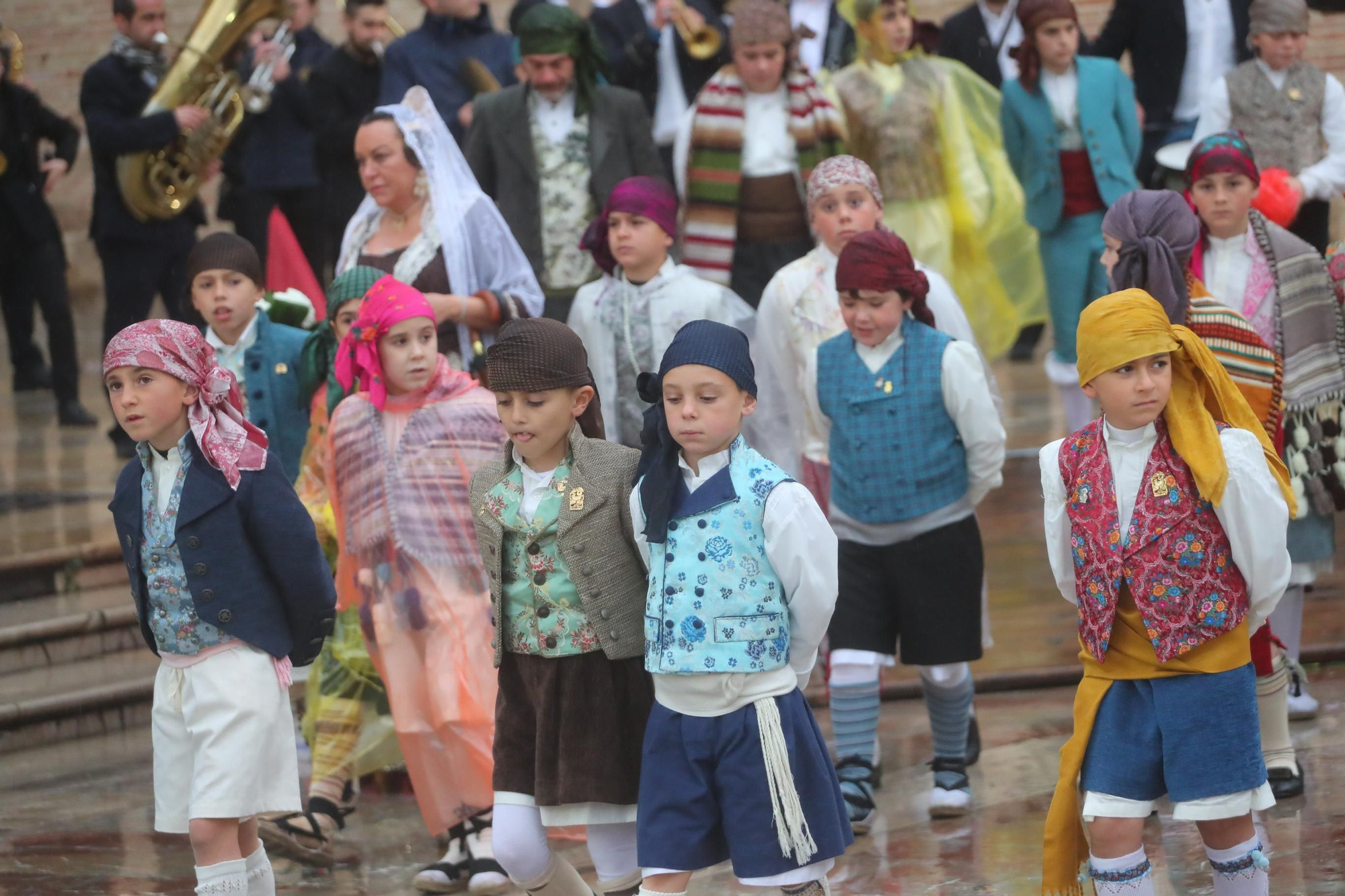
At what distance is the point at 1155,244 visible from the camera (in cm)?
481

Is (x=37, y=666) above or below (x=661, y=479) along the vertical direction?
below

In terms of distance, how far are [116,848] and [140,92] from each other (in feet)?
15.7

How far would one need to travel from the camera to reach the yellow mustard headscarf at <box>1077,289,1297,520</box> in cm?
397

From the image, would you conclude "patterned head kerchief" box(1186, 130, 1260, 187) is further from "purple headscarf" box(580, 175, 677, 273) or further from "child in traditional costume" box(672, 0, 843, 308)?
"child in traditional costume" box(672, 0, 843, 308)

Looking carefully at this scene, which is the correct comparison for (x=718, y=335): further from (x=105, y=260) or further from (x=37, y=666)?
(x=105, y=260)

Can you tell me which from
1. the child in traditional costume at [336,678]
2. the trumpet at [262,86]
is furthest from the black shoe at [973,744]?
the trumpet at [262,86]

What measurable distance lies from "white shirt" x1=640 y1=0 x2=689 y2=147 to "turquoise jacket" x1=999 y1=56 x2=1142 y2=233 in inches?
66.7

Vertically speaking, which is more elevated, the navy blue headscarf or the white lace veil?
the white lace veil

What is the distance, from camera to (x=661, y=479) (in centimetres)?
409

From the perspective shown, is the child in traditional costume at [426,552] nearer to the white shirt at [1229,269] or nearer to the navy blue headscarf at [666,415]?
the navy blue headscarf at [666,415]

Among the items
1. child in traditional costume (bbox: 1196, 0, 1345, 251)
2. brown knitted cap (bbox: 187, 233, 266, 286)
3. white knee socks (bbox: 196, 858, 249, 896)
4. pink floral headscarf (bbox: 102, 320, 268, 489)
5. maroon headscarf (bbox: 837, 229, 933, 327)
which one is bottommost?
white knee socks (bbox: 196, 858, 249, 896)

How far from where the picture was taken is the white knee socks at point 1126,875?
159 inches

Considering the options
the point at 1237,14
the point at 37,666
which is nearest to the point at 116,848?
the point at 37,666

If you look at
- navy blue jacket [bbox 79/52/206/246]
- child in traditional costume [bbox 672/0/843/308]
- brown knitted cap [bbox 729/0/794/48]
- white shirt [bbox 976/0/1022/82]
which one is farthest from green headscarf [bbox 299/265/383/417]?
white shirt [bbox 976/0/1022/82]
